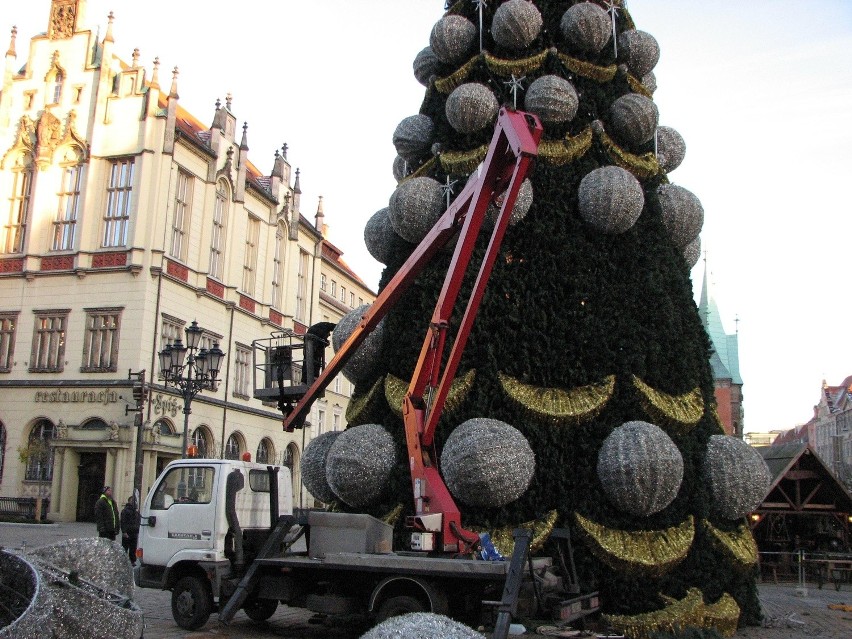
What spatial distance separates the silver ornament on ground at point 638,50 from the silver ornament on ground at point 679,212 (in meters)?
2.26

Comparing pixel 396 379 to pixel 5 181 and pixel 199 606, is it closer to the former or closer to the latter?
A: pixel 199 606

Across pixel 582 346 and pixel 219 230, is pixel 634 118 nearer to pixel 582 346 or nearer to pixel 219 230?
pixel 582 346

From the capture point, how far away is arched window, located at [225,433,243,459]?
39.7 meters

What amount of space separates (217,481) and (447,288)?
13.4ft

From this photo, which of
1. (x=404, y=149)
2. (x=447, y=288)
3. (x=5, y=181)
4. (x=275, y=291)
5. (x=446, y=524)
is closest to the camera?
(x=446, y=524)

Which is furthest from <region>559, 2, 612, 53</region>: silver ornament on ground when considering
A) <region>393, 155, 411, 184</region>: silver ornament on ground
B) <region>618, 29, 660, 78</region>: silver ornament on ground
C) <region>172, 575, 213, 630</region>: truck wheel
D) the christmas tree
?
<region>172, 575, 213, 630</region>: truck wheel

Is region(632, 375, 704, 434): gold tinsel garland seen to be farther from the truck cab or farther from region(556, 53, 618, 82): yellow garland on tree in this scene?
the truck cab

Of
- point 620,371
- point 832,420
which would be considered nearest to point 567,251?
point 620,371

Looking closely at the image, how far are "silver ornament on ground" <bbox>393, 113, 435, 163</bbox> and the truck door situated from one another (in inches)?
234

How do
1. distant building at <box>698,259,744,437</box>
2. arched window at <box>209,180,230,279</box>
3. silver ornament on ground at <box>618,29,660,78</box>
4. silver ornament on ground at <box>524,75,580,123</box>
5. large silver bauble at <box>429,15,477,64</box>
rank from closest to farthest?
silver ornament on ground at <box>524,75,580,123</box> → large silver bauble at <box>429,15,477,64</box> → silver ornament on ground at <box>618,29,660,78</box> → arched window at <box>209,180,230,279</box> → distant building at <box>698,259,744,437</box>

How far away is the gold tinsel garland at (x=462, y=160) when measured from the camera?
41.6ft

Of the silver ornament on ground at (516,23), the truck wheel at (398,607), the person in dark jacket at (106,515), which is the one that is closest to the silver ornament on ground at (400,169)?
the silver ornament on ground at (516,23)

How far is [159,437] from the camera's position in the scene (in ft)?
110

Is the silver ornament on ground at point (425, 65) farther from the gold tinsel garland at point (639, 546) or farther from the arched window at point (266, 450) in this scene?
the arched window at point (266, 450)
